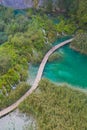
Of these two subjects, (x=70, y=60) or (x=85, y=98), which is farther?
(x=70, y=60)

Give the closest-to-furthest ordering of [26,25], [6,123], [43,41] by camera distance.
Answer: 1. [6,123]
2. [43,41]
3. [26,25]

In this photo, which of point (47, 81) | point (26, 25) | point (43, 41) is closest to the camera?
point (47, 81)

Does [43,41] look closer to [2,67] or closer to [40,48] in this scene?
[40,48]

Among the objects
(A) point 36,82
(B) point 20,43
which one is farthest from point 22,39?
(A) point 36,82

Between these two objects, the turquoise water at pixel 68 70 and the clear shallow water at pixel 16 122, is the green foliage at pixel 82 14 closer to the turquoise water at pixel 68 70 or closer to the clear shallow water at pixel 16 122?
the turquoise water at pixel 68 70

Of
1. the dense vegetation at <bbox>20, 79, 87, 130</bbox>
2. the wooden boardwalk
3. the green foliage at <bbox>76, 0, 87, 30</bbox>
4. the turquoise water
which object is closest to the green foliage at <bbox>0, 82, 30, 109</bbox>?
the wooden boardwalk

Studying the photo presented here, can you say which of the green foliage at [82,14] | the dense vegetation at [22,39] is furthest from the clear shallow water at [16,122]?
the green foliage at [82,14]

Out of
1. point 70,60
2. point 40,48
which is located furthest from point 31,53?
point 70,60

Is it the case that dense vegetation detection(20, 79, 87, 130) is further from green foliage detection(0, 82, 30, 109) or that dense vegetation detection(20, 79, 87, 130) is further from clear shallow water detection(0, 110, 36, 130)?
green foliage detection(0, 82, 30, 109)

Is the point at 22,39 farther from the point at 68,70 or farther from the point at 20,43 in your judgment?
the point at 68,70
